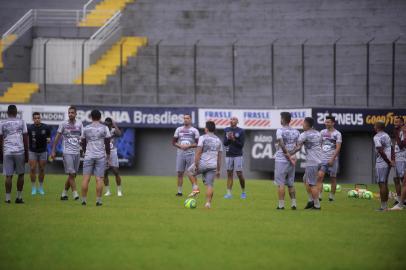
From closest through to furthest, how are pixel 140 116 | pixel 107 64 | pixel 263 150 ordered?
pixel 263 150, pixel 140 116, pixel 107 64

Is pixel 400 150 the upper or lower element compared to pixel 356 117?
lower

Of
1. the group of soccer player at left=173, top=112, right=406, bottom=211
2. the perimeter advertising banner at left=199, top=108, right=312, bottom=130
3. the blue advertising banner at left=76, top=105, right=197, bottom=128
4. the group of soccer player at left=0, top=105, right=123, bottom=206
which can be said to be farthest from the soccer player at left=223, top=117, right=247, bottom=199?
the blue advertising banner at left=76, top=105, right=197, bottom=128

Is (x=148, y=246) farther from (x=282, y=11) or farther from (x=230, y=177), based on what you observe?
(x=282, y=11)

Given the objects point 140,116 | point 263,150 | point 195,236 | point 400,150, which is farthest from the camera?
point 140,116

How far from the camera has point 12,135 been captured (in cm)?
2036

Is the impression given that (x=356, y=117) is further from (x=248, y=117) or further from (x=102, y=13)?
(x=102, y=13)

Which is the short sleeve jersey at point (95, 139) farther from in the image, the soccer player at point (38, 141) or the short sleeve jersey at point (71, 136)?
the soccer player at point (38, 141)

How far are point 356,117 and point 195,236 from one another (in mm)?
22415

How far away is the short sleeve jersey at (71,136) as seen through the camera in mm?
21797

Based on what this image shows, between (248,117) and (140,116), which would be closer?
(248,117)

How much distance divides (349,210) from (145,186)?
10597mm

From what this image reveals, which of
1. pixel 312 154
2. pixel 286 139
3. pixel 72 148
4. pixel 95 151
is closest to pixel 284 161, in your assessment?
pixel 286 139

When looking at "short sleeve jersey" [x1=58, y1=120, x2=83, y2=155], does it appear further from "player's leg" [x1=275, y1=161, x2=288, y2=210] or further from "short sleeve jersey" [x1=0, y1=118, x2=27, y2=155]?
"player's leg" [x1=275, y1=161, x2=288, y2=210]

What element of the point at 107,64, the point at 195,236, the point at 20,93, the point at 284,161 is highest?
the point at 107,64
